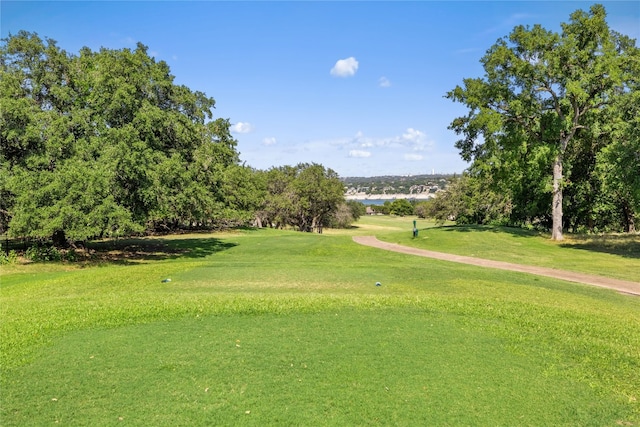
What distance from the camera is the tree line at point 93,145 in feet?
56.9

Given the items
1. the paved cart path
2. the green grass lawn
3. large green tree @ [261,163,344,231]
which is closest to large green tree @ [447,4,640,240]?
the paved cart path

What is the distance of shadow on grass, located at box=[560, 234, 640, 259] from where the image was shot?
2387cm

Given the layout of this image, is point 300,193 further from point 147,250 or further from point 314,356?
point 314,356

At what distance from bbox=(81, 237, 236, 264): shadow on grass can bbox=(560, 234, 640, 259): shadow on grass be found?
22.1 m

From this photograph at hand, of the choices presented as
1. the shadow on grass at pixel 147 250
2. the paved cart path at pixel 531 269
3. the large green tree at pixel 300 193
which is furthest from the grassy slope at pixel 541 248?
the large green tree at pixel 300 193

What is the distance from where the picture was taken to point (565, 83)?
26984 mm

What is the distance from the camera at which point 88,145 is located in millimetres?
19047

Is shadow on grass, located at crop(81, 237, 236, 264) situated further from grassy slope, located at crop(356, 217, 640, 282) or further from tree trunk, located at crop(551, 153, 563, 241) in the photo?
tree trunk, located at crop(551, 153, 563, 241)

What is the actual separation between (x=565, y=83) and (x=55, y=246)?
3166 centimetres

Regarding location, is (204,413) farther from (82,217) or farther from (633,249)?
(633,249)

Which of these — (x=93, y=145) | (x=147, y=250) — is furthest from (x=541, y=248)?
(x=93, y=145)

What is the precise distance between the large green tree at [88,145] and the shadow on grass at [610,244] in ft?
74.9

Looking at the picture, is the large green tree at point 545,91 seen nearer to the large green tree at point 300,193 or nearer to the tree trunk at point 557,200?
the tree trunk at point 557,200

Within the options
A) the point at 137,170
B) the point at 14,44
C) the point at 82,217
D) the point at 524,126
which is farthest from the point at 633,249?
the point at 14,44
